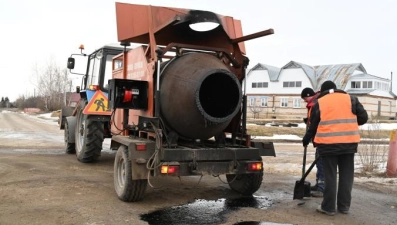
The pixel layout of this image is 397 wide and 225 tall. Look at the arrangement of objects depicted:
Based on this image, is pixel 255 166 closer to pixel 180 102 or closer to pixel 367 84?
pixel 180 102

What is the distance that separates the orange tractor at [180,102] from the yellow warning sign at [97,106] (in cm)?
159

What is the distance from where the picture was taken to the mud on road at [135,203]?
16.8 ft

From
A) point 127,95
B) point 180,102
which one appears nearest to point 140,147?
point 180,102

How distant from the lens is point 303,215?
545cm

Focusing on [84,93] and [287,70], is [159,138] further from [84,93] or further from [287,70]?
[287,70]

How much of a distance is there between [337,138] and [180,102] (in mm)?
2193

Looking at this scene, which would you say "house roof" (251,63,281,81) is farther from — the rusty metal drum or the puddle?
the rusty metal drum

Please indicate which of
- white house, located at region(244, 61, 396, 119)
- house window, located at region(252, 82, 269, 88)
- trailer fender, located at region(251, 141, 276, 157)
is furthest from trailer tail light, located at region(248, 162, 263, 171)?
house window, located at region(252, 82, 269, 88)

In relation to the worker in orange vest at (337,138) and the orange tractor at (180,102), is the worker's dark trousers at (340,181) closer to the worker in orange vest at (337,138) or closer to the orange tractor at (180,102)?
the worker in orange vest at (337,138)

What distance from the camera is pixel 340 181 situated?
5.68 metres

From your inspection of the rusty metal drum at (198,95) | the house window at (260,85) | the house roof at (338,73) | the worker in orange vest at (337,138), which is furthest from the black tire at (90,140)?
the house window at (260,85)

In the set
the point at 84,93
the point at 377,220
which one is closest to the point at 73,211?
→ the point at 377,220

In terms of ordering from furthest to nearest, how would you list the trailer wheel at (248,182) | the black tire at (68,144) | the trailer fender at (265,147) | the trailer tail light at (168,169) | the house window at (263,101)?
the house window at (263,101) < the black tire at (68,144) < the trailer wheel at (248,182) < the trailer fender at (265,147) < the trailer tail light at (168,169)

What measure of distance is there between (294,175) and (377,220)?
3652 millimetres
